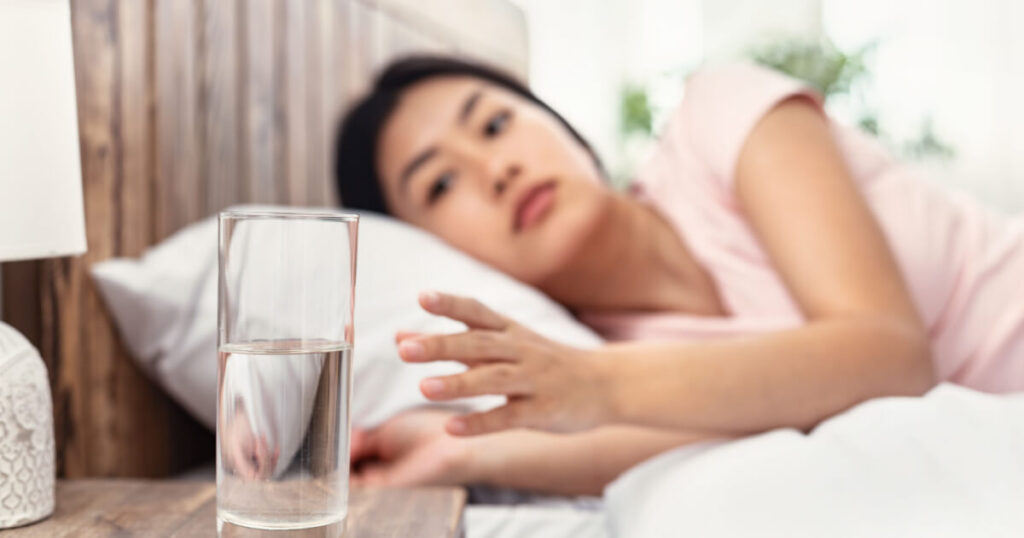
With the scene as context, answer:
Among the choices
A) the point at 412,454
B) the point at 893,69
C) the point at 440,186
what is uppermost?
the point at 893,69

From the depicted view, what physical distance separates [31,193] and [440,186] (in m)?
0.82

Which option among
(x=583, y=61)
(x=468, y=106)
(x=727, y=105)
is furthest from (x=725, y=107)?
(x=583, y=61)

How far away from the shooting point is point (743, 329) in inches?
46.3

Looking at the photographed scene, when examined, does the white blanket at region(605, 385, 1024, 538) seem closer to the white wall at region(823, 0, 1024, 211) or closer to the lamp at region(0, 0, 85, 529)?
the lamp at region(0, 0, 85, 529)

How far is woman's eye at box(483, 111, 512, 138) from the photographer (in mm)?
1354

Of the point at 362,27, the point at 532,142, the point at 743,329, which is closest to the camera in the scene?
the point at 743,329

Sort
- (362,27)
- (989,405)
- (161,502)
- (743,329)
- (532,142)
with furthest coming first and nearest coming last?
(362,27) < (532,142) < (743,329) < (989,405) < (161,502)

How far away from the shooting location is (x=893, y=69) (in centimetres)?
361

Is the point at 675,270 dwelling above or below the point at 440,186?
below

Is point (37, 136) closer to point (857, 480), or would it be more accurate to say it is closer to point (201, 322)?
point (201, 322)

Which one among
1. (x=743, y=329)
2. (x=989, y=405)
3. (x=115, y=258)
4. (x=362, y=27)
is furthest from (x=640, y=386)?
(x=362, y=27)

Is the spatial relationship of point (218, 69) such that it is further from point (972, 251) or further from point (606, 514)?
point (972, 251)

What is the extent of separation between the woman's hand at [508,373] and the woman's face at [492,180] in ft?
1.89

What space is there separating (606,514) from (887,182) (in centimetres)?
70
